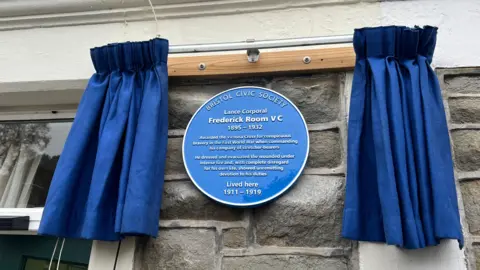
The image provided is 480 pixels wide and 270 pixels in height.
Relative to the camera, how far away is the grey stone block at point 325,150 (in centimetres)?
158

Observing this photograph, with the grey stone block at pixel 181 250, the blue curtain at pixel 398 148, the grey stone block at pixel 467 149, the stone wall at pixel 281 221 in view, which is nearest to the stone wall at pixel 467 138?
the grey stone block at pixel 467 149

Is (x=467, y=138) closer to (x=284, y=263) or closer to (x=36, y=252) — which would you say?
(x=284, y=263)

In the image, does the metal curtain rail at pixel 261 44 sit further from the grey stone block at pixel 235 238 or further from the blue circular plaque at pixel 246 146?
the grey stone block at pixel 235 238

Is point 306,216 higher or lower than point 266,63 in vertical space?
lower

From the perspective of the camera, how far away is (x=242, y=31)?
6.17 feet

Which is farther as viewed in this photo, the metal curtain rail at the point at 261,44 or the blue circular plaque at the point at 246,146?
the metal curtain rail at the point at 261,44

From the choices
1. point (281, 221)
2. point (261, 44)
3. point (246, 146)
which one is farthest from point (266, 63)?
point (281, 221)

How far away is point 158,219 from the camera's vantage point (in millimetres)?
1557

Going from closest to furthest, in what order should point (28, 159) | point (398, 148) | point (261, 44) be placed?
point (398, 148) → point (261, 44) → point (28, 159)

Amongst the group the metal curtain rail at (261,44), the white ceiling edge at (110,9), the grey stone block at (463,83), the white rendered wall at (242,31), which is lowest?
the grey stone block at (463,83)

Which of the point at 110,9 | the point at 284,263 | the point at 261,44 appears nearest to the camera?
the point at 284,263

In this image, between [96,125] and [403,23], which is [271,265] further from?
[403,23]

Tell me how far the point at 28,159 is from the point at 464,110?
216 centimetres

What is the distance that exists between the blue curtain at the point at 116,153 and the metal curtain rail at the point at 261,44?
0.11 metres
